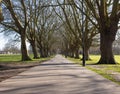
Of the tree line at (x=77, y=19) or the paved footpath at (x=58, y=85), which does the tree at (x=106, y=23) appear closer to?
the tree line at (x=77, y=19)

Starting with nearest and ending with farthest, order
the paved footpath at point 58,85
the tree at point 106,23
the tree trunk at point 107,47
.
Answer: the paved footpath at point 58,85 → the tree at point 106,23 → the tree trunk at point 107,47

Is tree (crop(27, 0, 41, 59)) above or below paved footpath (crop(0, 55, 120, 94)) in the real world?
above

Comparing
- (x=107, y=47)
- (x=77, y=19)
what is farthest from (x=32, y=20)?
(x=107, y=47)

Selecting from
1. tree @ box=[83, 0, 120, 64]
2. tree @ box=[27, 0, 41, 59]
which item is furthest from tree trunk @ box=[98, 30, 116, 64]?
tree @ box=[27, 0, 41, 59]

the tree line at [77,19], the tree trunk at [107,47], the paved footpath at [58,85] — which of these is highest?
the tree line at [77,19]

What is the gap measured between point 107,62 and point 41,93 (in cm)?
2663

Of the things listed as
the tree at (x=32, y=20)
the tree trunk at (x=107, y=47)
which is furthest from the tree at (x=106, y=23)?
the tree at (x=32, y=20)

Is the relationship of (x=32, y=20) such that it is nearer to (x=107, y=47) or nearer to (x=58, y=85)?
(x=107, y=47)

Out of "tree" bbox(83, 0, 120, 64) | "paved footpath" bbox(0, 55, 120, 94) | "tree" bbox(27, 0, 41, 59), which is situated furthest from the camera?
"tree" bbox(27, 0, 41, 59)

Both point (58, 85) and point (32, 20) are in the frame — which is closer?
point (58, 85)

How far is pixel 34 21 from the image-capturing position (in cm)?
6353

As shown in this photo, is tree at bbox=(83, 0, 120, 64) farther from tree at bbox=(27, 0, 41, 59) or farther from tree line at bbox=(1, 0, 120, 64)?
tree at bbox=(27, 0, 41, 59)

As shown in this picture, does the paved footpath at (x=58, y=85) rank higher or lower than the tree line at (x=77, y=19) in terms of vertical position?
lower

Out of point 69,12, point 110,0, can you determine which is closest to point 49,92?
point 110,0
